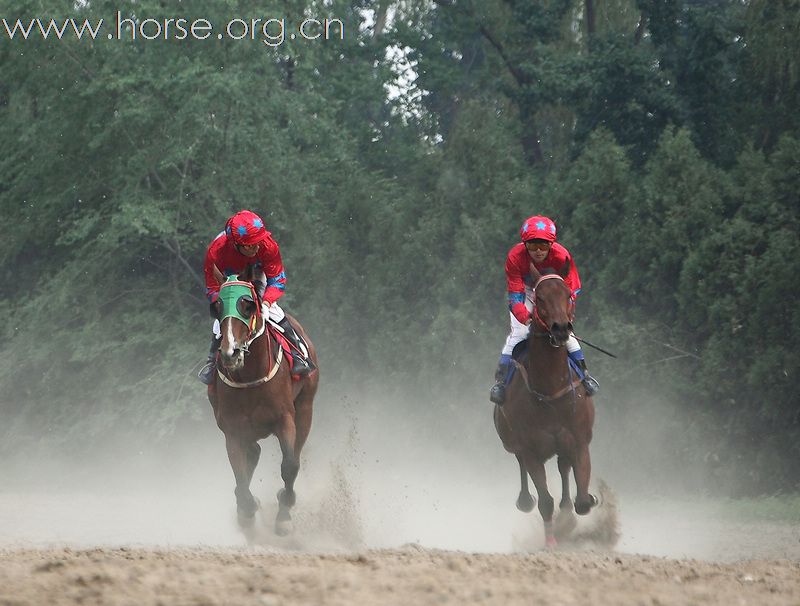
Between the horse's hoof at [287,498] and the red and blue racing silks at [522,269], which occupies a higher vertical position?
the red and blue racing silks at [522,269]

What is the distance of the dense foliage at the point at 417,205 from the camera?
19328mm

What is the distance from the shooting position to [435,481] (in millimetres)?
22562

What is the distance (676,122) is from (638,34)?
13.7 feet

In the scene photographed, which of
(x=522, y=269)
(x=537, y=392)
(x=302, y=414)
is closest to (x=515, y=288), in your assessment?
(x=522, y=269)

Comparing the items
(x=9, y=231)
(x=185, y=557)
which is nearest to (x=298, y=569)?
(x=185, y=557)

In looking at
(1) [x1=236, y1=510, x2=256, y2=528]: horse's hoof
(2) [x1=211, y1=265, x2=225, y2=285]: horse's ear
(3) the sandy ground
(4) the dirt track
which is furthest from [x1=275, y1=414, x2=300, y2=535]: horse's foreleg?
(4) the dirt track

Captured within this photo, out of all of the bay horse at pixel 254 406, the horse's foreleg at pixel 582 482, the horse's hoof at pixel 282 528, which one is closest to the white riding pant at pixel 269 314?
the bay horse at pixel 254 406

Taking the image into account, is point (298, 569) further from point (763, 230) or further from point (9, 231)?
point (9, 231)

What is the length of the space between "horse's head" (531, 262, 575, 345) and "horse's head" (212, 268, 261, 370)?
245cm

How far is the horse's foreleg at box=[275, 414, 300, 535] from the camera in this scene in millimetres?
12930

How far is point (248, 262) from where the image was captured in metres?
13.0

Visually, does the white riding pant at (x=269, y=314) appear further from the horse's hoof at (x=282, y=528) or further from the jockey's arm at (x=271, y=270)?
the horse's hoof at (x=282, y=528)

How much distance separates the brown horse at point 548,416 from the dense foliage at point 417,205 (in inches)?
249

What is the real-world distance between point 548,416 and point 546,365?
54 centimetres
